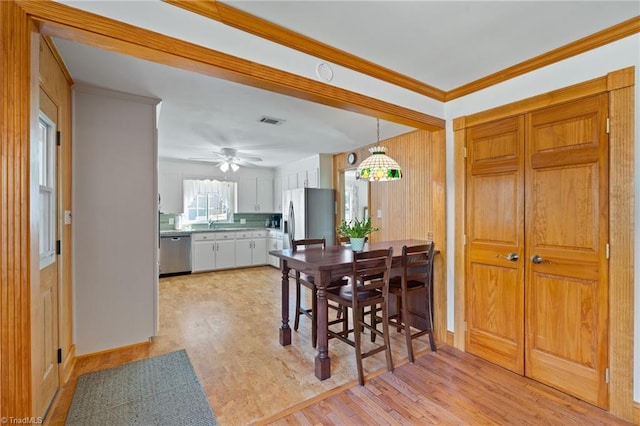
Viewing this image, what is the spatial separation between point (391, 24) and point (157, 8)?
1.30 meters

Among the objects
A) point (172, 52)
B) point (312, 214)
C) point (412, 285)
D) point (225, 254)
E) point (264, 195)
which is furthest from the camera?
point (264, 195)

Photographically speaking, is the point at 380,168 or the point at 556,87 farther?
the point at 380,168

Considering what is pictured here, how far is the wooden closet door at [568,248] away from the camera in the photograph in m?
1.99

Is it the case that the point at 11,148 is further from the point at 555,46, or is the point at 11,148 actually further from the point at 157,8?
the point at 555,46

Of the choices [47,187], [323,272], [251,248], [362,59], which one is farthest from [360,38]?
[251,248]

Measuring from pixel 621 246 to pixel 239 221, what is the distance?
6582 mm

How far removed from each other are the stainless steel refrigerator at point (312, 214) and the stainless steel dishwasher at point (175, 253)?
80.7 inches

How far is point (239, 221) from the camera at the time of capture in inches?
285

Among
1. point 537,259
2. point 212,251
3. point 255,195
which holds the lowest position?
point 212,251

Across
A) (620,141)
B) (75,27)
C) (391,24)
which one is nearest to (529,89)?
(620,141)

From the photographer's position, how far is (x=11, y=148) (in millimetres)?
1188

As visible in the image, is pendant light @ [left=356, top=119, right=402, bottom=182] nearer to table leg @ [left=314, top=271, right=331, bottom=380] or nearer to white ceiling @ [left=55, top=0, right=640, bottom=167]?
white ceiling @ [left=55, top=0, right=640, bottom=167]

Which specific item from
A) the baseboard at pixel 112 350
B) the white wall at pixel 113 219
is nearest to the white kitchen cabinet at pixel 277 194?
the white wall at pixel 113 219

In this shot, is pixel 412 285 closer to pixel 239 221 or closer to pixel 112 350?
pixel 112 350
